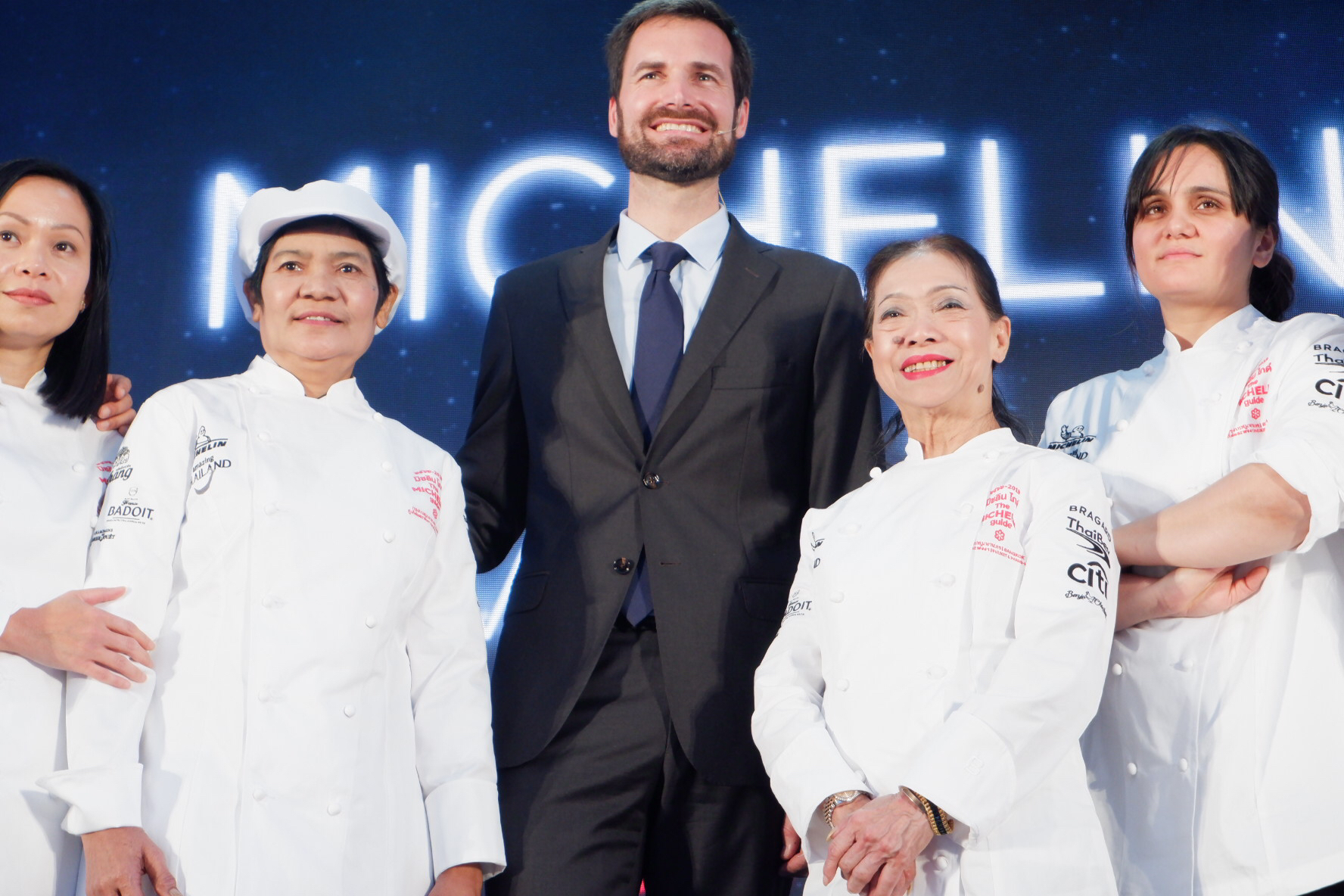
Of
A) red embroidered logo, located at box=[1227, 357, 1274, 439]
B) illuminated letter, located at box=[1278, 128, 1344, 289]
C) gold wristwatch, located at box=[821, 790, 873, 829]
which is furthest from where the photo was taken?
illuminated letter, located at box=[1278, 128, 1344, 289]

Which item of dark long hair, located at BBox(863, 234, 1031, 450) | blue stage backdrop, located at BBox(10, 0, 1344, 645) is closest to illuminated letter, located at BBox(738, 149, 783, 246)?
blue stage backdrop, located at BBox(10, 0, 1344, 645)

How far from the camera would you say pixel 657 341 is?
91.3 inches

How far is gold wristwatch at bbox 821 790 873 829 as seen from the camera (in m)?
1.63

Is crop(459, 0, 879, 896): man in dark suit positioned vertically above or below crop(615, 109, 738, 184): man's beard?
below

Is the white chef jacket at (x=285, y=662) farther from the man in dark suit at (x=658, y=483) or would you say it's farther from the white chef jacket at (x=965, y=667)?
the white chef jacket at (x=965, y=667)

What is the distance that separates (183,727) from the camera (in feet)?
5.65

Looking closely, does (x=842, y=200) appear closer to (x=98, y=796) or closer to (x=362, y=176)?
(x=362, y=176)

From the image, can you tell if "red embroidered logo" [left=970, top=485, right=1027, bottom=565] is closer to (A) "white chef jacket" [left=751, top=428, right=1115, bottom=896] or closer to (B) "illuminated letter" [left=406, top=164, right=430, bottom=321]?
(A) "white chef jacket" [left=751, top=428, right=1115, bottom=896]

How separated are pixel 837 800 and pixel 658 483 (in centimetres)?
71

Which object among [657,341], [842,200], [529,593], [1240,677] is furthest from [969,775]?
[842,200]

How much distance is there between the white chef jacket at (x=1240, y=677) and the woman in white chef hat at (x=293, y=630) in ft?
3.16

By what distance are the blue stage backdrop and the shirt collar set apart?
4.36ft

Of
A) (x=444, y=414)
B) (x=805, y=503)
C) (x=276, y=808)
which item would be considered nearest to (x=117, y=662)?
(x=276, y=808)

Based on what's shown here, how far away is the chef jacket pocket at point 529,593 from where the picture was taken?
2.20 metres
